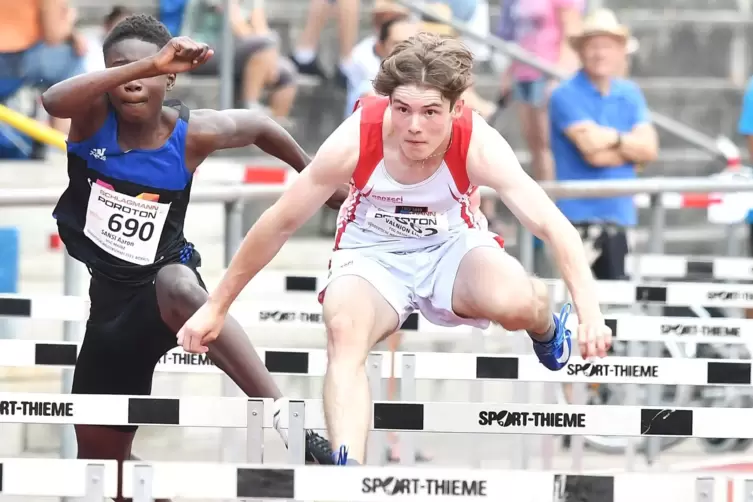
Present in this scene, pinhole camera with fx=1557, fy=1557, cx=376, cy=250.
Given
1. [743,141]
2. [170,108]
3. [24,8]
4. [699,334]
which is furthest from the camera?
[743,141]

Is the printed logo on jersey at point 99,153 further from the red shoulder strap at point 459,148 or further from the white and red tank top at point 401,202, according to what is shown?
the red shoulder strap at point 459,148

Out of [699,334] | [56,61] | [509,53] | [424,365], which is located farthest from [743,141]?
[424,365]

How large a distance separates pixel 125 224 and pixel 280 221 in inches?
28.6

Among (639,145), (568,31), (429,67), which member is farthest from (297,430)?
(568,31)

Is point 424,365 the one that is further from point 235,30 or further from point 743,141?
point 743,141

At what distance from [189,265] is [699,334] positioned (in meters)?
2.18

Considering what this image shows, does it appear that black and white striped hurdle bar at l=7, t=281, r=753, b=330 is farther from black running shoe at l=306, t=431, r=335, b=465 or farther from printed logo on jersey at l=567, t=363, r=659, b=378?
black running shoe at l=306, t=431, r=335, b=465

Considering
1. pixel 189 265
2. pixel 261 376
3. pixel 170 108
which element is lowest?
pixel 261 376

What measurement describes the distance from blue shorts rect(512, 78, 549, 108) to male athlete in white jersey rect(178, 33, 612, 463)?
19.7 ft

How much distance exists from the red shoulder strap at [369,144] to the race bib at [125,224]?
0.78 metres

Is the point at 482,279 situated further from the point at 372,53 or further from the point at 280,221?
the point at 372,53

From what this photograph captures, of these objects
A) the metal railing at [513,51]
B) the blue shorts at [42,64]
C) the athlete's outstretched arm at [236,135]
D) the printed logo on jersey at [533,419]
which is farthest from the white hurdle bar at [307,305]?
the metal railing at [513,51]

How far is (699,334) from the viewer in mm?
6422

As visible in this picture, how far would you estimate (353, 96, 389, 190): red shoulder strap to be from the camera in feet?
16.8
